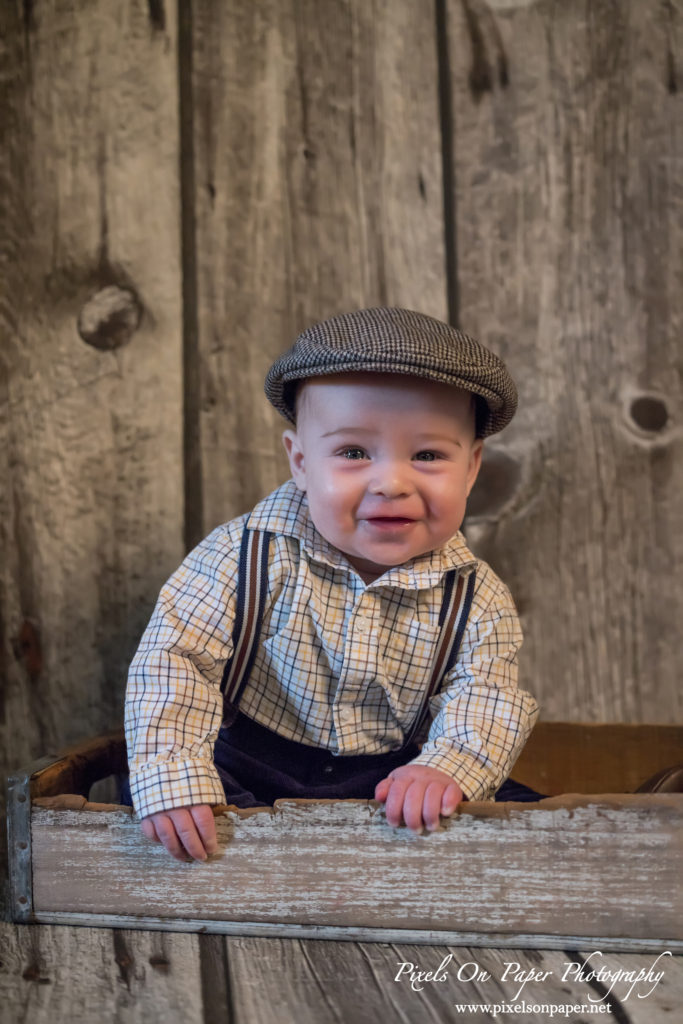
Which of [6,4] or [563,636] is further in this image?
[563,636]

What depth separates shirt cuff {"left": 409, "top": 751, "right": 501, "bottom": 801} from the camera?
1031mm

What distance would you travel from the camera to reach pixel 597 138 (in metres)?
1.51

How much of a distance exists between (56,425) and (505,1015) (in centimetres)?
102

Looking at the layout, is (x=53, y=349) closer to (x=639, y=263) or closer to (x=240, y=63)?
(x=240, y=63)

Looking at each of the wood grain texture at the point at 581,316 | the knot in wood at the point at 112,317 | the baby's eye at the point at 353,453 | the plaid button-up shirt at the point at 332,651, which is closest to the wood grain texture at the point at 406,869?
the plaid button-up shirt at the point at 332,651

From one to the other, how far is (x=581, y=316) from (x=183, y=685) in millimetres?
877

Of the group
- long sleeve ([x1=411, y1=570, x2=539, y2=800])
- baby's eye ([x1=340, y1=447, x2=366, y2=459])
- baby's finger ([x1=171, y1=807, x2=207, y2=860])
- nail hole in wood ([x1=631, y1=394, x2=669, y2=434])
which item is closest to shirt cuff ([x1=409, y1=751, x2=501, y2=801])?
long sleeve ([x1=411, y1=570, x2=539, y2=800])

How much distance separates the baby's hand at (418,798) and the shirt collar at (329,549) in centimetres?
25

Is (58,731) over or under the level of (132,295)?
under

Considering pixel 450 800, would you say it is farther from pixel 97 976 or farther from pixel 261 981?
pixel 97 976

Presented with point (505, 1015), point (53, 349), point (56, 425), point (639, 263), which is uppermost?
point (639, 263)

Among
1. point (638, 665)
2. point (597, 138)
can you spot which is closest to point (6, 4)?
point (597, 138)

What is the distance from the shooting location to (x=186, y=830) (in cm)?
98

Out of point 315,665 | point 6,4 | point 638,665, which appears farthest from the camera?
point 638,665
